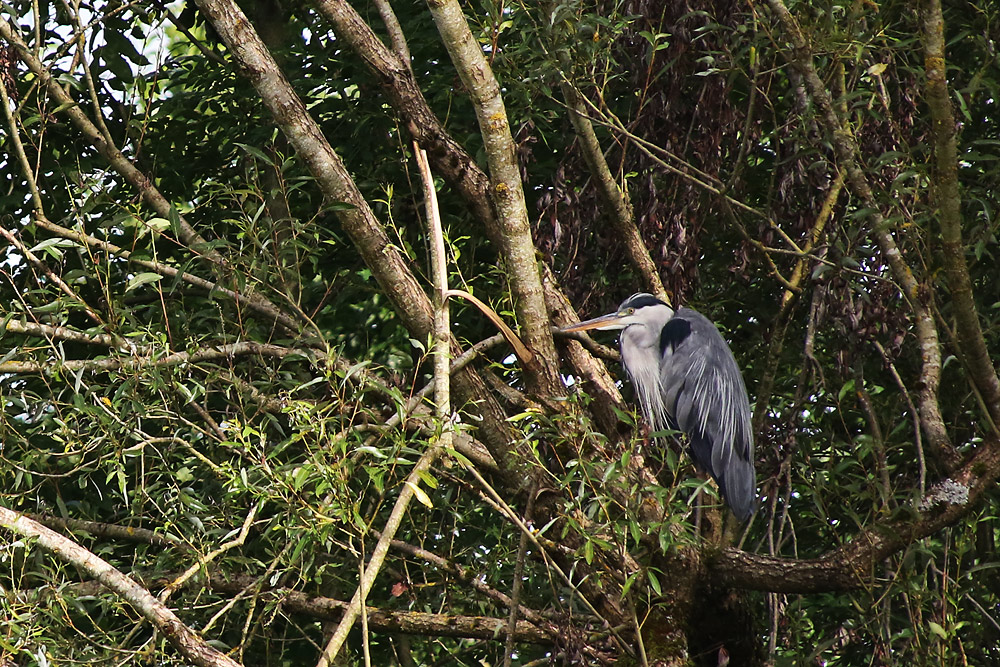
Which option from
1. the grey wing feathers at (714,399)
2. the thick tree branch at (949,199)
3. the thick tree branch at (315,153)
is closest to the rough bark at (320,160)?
the thick tree branch at (315,153)

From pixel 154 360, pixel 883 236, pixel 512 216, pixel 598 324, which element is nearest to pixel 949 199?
pixel 883 236

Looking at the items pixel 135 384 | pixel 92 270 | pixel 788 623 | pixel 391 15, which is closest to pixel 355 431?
pixel 135 384

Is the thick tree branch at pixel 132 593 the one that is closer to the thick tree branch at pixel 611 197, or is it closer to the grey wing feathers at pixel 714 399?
the thick tree branch at pixel 611 197

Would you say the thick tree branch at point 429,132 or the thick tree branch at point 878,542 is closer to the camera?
the thick tree branch at point 878,542

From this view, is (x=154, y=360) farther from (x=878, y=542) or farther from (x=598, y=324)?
(x=878, y=542)

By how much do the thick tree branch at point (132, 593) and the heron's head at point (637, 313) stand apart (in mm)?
Result: 1354

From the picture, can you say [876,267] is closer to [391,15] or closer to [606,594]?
[606,594]

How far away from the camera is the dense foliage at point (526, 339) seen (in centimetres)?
215

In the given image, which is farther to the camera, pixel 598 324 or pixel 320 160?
pixel 598 324

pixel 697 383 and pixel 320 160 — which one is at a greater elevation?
pixel 320 160

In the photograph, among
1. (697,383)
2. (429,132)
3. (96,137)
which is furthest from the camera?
(697,383)

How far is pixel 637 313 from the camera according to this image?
3047 millimetres

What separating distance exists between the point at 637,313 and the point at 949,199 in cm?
121

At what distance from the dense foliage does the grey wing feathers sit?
0.10m
